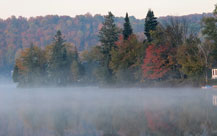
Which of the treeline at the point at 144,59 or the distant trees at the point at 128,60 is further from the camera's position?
the distant trees at the point at 128,60

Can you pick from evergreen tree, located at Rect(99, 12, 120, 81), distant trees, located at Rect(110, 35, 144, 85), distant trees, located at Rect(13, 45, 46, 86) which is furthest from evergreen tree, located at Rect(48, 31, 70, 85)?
distant trees, located at Rect(110, 35, 144, 85)

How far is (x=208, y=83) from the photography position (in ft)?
194

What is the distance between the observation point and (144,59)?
7106 cm

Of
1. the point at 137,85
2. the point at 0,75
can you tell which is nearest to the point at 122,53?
the point at 137,85

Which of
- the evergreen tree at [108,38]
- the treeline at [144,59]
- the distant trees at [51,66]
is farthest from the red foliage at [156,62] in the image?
the distant trees at [51,66]

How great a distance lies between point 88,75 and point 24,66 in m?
17.0

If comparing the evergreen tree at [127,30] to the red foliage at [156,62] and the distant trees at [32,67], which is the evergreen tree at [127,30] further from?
the distant trees at [32,67]

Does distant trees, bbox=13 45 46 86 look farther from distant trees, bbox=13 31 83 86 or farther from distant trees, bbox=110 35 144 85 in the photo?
distant trees, bbox=110 35 144 85

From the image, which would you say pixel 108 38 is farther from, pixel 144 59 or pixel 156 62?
pixel 156 62

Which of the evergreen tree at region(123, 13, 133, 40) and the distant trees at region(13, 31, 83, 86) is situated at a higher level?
the evergreen tree at region(123, 13, 133, 40)

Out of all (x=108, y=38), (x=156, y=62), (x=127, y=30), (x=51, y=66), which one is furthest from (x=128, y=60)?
(x=51, y=66)

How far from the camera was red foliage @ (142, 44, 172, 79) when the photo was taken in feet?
225

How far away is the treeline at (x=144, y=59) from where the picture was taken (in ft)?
209

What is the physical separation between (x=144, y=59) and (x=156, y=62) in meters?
2.85
